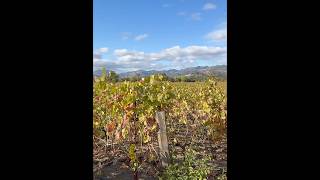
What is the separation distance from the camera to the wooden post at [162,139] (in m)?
4.55

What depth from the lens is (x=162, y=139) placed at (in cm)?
456

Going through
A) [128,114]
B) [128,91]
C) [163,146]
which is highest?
[128,91]

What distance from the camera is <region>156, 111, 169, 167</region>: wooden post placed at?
14.9ft
